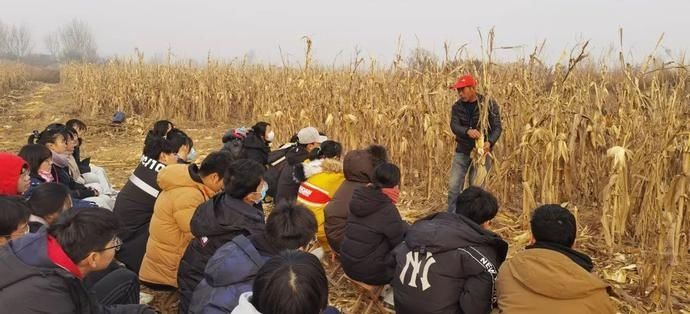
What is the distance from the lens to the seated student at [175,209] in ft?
11.4

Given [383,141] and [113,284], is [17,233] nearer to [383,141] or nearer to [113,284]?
[113,284]

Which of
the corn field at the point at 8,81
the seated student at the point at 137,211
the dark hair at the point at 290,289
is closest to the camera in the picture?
the dark hair at the point at 290,289

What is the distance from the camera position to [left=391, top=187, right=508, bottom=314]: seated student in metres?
2.64

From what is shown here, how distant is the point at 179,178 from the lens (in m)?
3.55

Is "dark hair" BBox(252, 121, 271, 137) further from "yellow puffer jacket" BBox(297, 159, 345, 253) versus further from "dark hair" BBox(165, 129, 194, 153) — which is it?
"yellow puffer jacket" BBox(297, 159, 345, 253)

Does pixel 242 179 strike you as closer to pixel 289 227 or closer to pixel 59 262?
pixel 289 227

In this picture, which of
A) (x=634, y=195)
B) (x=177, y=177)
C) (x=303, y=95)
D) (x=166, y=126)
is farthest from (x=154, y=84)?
(x=634, y=195)

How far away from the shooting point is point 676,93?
3.93 m

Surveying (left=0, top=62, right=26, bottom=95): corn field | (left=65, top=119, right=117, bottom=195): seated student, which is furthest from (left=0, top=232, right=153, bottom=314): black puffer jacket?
(left=0, top=62, right=26, bottom=95): corn field

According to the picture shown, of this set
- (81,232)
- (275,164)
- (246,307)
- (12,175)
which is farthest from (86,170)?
(246,307)

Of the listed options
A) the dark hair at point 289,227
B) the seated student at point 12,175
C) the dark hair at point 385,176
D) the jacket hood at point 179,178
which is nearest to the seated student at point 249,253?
the dark hair at point 289,227

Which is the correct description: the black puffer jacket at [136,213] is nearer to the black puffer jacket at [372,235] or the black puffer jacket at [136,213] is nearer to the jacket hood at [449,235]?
the black puffer jacket at [372,235]

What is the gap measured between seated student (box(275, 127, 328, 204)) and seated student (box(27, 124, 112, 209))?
1.76m

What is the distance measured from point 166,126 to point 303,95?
310 centimetres
